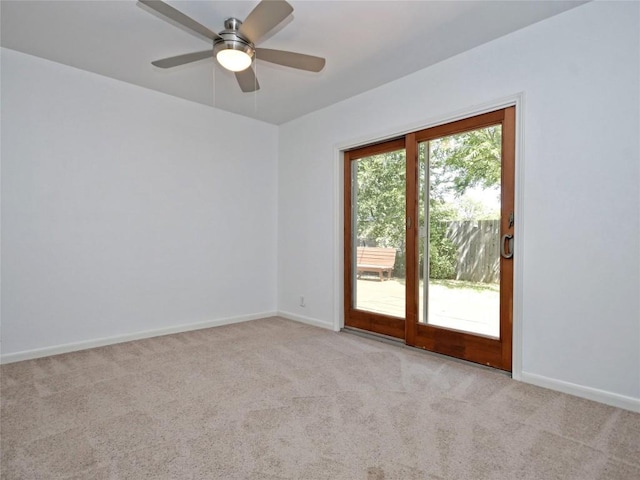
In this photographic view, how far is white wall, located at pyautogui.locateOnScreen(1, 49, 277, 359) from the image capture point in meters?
3.02

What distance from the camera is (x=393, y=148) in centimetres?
362

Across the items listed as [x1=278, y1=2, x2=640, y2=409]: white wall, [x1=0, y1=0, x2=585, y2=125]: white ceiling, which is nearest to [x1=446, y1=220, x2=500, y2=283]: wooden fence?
[x1=278, y1=2, x2=640, y2=409]: white wall

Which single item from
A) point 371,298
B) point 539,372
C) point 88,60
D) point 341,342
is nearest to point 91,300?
point 88,60

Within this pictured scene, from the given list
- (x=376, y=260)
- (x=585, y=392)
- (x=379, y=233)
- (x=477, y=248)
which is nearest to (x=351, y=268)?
(x=376, y=260)

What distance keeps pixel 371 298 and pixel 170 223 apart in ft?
7.80

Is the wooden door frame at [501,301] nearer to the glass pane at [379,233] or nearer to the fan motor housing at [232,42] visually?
the glass pane at [379,233]

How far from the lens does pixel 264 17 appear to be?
202 centimetres

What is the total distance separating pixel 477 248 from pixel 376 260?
1.15 meters

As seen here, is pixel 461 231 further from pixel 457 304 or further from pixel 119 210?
pixel 119 210

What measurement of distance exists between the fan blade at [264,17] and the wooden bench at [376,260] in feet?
7.63

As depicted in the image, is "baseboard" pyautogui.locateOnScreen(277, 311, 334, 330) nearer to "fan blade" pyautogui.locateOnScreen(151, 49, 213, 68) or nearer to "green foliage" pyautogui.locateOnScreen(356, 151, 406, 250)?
"green foliage" pyautogui.locateOnScreen(356, 151, 406, 250)

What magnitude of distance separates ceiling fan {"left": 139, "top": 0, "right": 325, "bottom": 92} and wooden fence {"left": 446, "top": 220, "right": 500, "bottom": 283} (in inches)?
69.8

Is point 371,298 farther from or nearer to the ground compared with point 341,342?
farther from the ground

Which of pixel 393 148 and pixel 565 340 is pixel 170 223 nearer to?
pixel 393 148
